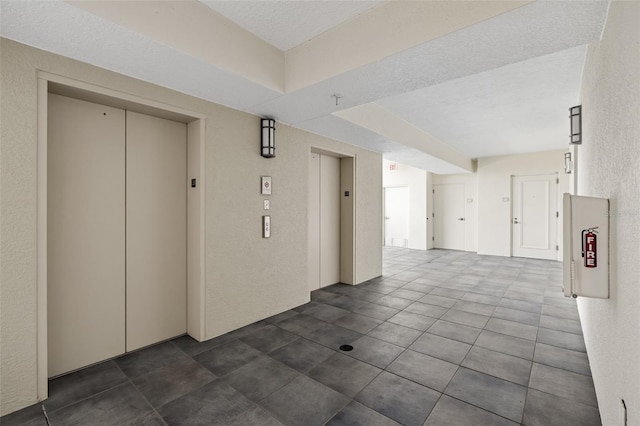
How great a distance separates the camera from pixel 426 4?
202cm

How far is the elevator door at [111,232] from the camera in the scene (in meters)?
2.50

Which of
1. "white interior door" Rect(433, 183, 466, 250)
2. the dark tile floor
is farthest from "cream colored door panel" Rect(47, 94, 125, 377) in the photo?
"white interior door" Rect(433, 183, 466, 250)

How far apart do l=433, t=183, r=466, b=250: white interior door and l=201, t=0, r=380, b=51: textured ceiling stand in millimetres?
8817

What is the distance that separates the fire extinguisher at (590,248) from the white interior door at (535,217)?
8.11 meters

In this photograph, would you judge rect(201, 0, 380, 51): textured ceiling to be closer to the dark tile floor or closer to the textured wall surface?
the textured wall surface

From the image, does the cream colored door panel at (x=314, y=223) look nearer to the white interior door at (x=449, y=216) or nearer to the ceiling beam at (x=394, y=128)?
the ceiling beam at (x=394, y=128)

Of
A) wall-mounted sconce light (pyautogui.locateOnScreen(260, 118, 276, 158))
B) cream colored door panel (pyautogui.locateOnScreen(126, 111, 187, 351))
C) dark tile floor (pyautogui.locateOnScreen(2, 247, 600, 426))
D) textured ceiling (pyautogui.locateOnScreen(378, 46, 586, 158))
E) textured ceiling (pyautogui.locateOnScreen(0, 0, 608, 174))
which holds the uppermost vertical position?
textured ceiling (pyautogui.locateOnScreen(378, 46, 586, 158))

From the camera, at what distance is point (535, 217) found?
328 inches

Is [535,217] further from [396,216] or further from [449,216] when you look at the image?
[396,216]

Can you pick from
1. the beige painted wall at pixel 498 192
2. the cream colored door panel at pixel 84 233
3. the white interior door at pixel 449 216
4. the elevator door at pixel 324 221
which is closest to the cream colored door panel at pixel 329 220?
the elevator door at pixel 324 221

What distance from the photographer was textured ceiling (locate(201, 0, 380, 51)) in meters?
2.24

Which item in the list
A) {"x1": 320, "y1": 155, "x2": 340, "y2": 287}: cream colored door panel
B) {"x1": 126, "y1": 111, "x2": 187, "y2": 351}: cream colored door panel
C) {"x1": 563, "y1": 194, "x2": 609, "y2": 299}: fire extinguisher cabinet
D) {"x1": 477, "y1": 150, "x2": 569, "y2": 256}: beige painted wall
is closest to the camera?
{"x1": 563, "y1": 194, "x2": 609, "y2": 299}: fire extinguisher cabinet

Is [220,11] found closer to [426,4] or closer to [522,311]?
[426,4]

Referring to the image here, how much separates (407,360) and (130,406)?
7.63ft
